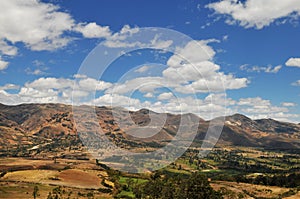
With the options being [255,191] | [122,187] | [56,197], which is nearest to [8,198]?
[56,197]

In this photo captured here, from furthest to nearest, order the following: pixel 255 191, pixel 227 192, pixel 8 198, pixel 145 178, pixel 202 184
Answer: pixel 145 178
pixel 255 191
pixel 227 192
pixel 8 198
pixel 202 184

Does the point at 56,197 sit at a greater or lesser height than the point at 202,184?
lesser

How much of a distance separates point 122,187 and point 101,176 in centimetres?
1501

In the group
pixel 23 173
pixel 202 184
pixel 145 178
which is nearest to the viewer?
pixel 202 184

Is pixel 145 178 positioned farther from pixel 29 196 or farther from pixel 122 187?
pixel 29 196

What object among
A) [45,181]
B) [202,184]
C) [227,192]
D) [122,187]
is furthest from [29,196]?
[227,192]

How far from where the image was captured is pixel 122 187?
11519 centimetres

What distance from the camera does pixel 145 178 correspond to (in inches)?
5453

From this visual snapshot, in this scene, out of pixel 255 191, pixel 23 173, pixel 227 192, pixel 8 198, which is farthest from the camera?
pixel 23 173

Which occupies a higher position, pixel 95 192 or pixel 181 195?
pixel 181 195

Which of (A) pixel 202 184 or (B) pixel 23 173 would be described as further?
(B) pixel 23 173

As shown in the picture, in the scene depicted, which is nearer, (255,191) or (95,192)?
(95,192)

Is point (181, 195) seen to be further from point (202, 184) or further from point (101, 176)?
point (101, 176)

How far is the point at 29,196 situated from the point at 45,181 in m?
27.4
